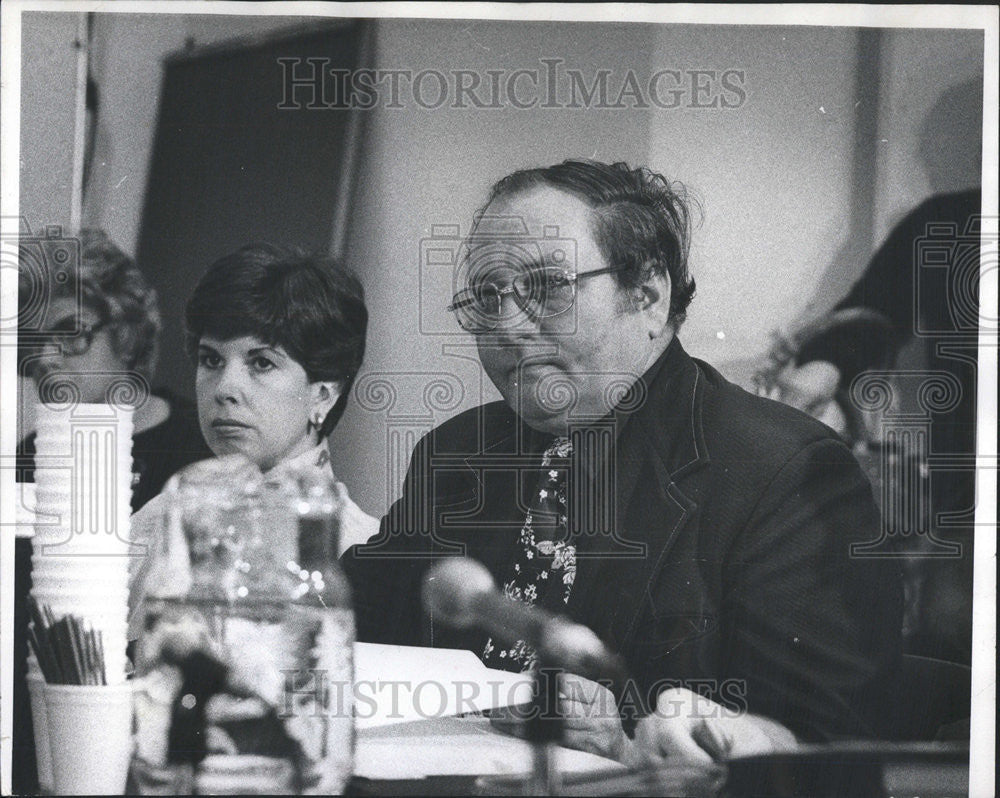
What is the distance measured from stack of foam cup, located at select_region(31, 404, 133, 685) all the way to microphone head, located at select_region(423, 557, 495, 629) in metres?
0.60

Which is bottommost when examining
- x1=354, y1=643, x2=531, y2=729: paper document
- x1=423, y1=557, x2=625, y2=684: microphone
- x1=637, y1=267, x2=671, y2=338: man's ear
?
x1=354, y1=643, x2=531, y2=729: paper document

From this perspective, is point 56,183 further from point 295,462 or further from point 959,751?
point 959,751

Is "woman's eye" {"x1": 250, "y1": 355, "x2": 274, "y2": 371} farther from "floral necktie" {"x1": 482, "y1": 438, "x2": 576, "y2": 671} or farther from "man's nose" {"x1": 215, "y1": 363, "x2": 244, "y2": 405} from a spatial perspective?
"floral necktie" {"x1": 482, "y1": 438, "x2": 576, "y2": 671}

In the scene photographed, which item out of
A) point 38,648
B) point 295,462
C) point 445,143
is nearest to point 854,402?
point 445,143

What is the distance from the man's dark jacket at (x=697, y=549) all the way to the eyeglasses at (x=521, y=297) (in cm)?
18

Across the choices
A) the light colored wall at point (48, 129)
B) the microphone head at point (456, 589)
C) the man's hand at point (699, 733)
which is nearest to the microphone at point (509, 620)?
the microphone head at point (456, 589)

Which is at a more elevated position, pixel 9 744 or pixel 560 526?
pixel 560 526

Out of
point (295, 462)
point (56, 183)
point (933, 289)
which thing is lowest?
point (295, 462)

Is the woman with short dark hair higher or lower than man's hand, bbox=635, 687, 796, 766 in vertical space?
higher

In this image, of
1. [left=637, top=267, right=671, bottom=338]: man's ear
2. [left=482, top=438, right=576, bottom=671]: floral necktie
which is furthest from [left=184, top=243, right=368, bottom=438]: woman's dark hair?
[left=637, top=267, right=671, bottom=338]: man's ear

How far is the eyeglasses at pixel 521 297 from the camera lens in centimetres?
229

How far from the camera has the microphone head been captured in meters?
2.29

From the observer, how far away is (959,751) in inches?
92.5

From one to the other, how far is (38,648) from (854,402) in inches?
66.6
